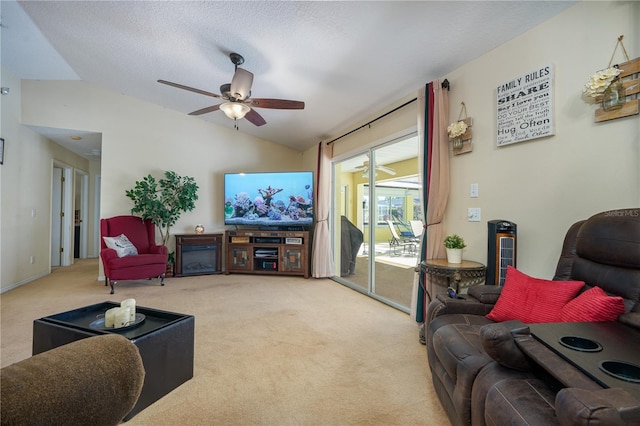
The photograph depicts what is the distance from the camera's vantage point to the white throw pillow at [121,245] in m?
4.19

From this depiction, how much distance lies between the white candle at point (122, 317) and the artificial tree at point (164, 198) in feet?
10.7

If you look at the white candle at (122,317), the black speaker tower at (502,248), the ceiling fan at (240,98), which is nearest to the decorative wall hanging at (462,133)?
the black speaker tower at (502,248)

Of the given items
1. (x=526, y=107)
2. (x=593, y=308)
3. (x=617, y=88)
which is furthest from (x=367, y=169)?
(x=593, y=308)

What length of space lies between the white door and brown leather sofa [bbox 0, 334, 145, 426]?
7.09 metres

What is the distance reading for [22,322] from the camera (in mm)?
2846

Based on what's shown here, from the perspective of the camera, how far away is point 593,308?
1.25 m

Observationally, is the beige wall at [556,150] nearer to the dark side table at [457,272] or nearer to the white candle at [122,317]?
the dark side table at [457,272]

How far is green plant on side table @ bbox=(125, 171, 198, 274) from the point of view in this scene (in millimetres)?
4645

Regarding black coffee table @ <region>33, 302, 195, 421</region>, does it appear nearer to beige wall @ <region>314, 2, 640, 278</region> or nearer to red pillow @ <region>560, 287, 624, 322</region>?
red pillow @ <region>560, 287, 624, 322</region>

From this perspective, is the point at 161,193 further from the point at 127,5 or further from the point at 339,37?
the point at 339,37

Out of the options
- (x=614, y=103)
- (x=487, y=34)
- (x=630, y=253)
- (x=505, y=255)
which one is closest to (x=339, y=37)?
(x=487, y=34)

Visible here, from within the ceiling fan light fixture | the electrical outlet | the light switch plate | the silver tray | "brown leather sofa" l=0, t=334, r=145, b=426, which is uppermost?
the ceiling fan light fixture

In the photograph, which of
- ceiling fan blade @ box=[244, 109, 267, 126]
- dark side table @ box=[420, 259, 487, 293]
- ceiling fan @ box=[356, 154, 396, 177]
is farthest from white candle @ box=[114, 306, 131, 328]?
ceiling fan @ box=[356, 154, 396, 177]

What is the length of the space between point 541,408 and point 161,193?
5484 millimetres
